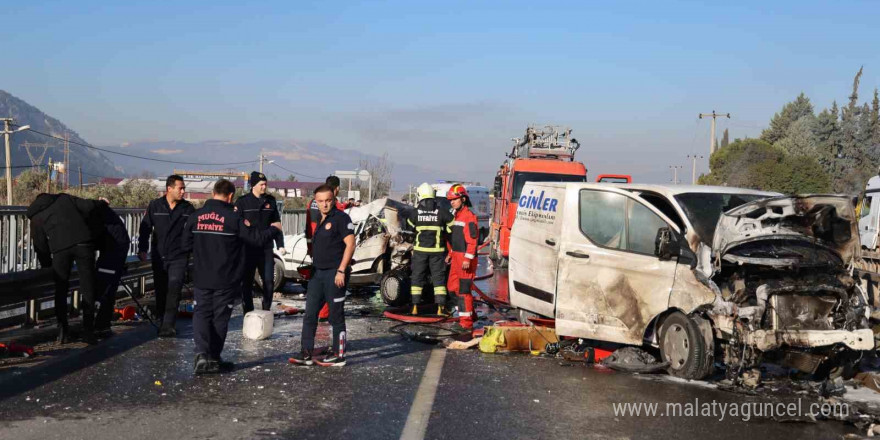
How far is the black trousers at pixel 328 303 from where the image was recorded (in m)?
7.79

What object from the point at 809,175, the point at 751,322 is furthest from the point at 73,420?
the point at 809,175

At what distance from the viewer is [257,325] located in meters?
9.09

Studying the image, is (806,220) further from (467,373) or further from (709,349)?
(467,373)

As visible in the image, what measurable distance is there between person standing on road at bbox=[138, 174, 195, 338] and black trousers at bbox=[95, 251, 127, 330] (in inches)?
17.2

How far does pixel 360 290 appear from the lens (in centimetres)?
1523

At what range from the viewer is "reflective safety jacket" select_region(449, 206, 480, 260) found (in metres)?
10.7

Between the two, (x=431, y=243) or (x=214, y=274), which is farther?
(x=431, y=243)

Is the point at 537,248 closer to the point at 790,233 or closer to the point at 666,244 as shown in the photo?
the point at 666,244

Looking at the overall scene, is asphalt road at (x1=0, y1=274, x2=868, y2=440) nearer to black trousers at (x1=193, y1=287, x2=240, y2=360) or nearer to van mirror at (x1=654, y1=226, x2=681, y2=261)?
black trousers at (x1=193, y1=287, x2=240, y2=360)

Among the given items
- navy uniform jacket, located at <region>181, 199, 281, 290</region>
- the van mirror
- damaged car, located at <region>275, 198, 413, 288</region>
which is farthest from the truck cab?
navy uniform jacket, located at <region>181, 199, 281, 290</region>

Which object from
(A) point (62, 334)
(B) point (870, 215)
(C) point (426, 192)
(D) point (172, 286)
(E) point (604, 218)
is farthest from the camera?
(B) point (870, 215)

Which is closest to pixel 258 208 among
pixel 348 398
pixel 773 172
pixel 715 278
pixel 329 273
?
pixel 329 273

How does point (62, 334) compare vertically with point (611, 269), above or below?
below

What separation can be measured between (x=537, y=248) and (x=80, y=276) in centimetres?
506
